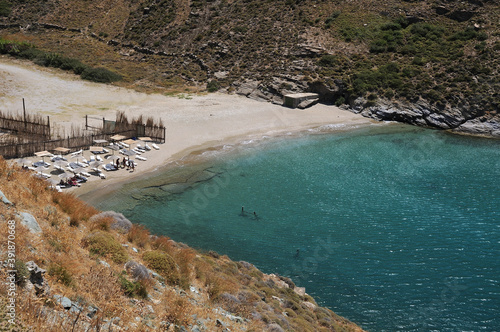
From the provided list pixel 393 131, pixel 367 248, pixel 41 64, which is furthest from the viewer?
pixel 41 64

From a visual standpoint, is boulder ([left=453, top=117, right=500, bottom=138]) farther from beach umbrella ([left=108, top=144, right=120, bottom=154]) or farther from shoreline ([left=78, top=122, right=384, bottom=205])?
beach umbrella ([left=108, top=144, right=120, bottom=154])

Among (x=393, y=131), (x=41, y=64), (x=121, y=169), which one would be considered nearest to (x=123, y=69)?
(x=41, y=64)

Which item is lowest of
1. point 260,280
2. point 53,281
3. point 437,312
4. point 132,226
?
point 437,312

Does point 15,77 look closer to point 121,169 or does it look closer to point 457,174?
point 121,169

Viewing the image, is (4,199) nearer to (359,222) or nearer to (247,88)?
(359,222)

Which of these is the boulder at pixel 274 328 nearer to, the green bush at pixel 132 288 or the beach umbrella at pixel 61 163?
the green bush at pixel 132 288

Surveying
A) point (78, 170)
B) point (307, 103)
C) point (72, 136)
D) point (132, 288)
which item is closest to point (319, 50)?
point (307, 103)

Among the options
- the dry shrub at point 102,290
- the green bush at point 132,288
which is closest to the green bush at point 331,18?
the green bush at point 132,288
